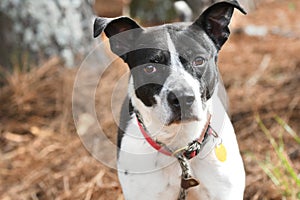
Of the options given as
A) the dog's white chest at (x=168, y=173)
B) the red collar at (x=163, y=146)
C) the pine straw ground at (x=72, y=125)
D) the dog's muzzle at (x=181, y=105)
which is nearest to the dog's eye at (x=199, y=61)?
the dog's muzzle at (x=181, y=105)

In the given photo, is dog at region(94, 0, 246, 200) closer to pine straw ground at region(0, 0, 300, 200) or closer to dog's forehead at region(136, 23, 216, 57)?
dog's forehead at region(136, 23, 216, 57)

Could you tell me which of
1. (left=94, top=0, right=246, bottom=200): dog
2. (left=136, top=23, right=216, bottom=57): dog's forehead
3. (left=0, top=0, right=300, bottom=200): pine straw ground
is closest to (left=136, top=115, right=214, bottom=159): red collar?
(left=94, top=0, right=246, bottom=200): dog

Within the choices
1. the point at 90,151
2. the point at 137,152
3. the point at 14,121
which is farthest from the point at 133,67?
the point at 14,121

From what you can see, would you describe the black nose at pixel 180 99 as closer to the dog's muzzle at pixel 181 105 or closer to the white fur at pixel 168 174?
the dog's muzzle at pixel 181 105

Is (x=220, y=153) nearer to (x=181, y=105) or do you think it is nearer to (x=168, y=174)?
(x=168, y=174)

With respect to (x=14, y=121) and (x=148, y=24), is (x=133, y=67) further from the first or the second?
(x=148, y=24)

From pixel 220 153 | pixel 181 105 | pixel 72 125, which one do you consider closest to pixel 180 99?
pixel 181 105

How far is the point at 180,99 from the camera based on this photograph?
2.66m

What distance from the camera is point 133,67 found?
2.92 metres

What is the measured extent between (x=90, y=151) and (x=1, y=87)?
43.8 inches

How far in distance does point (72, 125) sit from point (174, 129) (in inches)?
73.2

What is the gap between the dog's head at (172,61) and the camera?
8.84 feet

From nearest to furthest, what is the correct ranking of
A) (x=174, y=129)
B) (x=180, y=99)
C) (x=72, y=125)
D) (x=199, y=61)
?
(x=180, y=99) → (x=199, y=61) → (x=174, y=129) → (x=72, y=125)

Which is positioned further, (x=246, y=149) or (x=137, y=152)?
(x=246, y=149)
